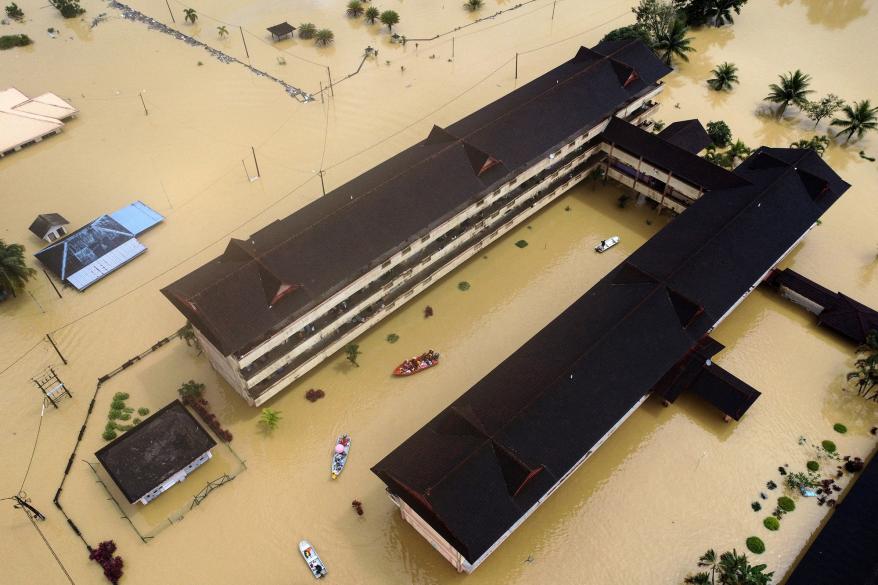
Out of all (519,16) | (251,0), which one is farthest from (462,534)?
(251,0)

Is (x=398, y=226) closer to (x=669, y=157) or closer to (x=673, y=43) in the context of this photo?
(x=669, y=157)

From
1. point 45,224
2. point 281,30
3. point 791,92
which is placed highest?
Result: point 791,92

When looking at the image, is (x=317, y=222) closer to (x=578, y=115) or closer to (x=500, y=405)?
(x=500, y=405)

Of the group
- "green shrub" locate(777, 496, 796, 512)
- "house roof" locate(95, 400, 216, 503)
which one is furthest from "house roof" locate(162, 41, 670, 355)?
"green shrub" locate(777, 496, 796, 512)

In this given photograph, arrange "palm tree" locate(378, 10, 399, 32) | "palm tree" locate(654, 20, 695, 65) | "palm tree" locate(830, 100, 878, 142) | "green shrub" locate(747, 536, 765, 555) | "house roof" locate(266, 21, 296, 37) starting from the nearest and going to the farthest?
1. "green shrub" locate(747, 536, 765, 555)
2. "palm tree" locate(830, 100, 878, 142)
3. "palm tree" locate(654, 20, 695, 65)
4. "house roof" locate(266, 21, 296, 37)
5. "palm tree" locate(378, 10, 399, 32)

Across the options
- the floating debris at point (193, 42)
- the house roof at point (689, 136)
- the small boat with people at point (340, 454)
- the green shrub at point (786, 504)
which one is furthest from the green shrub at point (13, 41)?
the green shrub at point (786, 504)

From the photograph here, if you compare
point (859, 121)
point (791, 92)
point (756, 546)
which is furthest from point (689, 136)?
point (756, 546)

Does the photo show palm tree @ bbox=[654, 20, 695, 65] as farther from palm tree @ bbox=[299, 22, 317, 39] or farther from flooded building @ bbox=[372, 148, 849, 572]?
palm tree @ bbox=[299, 22, 317, 39]
